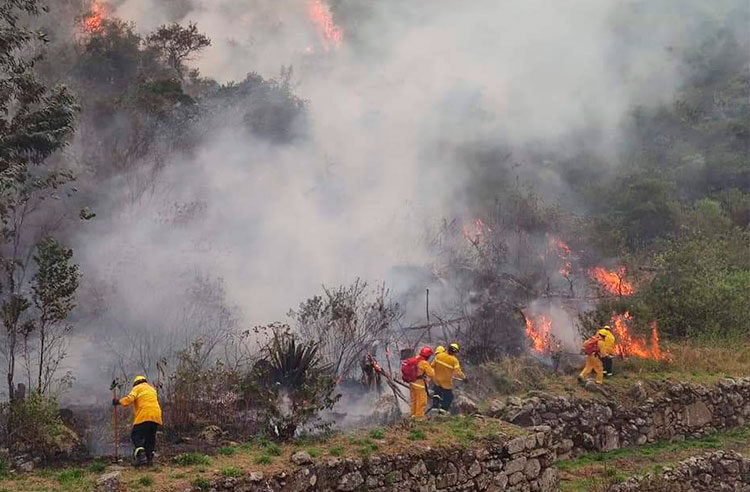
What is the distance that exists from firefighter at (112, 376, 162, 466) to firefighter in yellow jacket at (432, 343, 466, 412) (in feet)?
16.0

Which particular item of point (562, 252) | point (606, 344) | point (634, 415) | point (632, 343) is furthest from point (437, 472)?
point (562, 252)

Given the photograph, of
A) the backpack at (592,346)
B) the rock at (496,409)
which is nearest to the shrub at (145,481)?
the rock at (496,409)

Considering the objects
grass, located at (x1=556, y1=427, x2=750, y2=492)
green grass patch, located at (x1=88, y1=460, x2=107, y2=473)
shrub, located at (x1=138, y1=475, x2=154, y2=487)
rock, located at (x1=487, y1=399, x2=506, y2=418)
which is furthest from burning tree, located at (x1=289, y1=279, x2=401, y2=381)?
shrub, located at (x1=138, y1=475, x2=154, y2=487)

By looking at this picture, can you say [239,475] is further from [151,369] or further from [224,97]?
[224,97]

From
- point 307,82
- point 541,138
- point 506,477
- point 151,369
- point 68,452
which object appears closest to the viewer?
point 68,452

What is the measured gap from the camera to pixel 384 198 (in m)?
21.1

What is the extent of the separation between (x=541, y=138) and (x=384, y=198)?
49.9 feet

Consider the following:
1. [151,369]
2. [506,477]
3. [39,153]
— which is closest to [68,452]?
[151,369]

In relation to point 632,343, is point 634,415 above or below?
below

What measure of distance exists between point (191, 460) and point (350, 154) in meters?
17.5

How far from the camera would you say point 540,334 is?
14.8 meters

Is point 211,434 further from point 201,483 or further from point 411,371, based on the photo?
point 411,371

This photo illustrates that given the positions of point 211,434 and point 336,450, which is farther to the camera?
point 211,434

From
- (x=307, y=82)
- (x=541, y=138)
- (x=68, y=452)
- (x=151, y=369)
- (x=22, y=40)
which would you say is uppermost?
(x=307, y=82)
